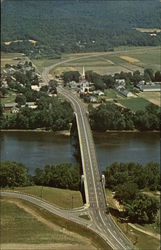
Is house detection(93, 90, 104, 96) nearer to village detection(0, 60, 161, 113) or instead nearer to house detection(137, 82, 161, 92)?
village detection(0, 60, 161, 113)

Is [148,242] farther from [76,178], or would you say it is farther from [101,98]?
[101,98]

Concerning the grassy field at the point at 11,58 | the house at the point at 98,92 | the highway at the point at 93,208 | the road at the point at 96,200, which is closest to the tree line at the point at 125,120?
the road at the point at 96,200

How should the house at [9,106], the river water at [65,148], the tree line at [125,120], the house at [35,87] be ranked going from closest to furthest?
the river water at [65,148]
the tree line at [125,120]
the house at [9,106]
the house at [35,87]

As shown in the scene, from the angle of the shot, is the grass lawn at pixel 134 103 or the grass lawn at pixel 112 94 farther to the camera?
the grass lawn at pixel 112 94

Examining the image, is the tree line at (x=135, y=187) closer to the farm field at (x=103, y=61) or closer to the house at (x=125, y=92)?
the house at (x=125, y=92)

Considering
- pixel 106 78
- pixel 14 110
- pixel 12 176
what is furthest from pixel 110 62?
pixel 12 176

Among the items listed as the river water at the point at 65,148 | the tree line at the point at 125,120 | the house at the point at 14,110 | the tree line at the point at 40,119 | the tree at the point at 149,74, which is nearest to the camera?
the river water at the point at 65,148
